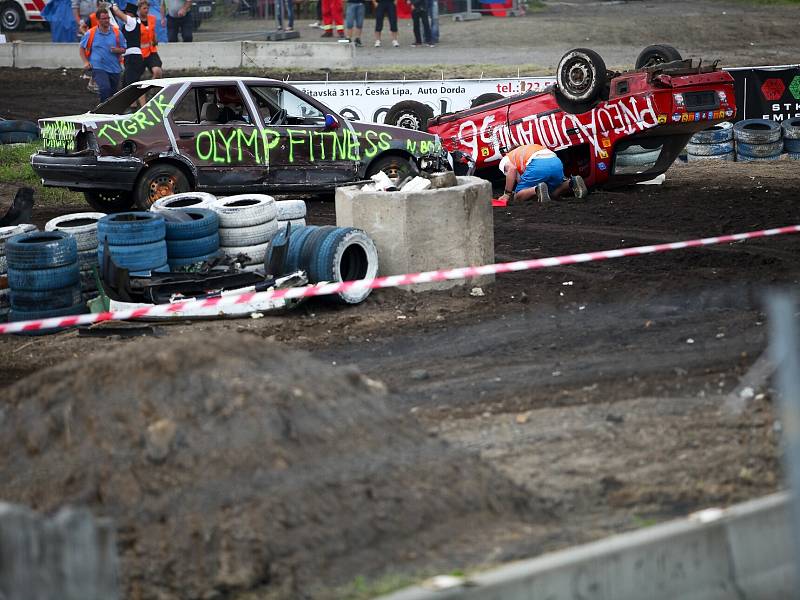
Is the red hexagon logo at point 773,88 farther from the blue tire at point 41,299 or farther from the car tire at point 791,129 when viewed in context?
the blue tire at point 41,299

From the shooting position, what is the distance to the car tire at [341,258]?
9055 millimetres

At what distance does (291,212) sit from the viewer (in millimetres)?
10281

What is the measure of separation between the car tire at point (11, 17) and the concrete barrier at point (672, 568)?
28.9 metres

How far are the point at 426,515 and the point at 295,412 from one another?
77 centimetres

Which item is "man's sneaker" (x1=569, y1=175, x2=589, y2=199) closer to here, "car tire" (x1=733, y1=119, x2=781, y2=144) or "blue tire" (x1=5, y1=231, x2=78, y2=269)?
"car tire" (x1=733, y1=119, x2=781, y2=144)

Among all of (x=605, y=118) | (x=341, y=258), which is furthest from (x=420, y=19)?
(x=341, y=258)

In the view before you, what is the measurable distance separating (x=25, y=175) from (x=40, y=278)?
8039mm

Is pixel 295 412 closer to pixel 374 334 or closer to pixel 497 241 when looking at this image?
pixel 374 334

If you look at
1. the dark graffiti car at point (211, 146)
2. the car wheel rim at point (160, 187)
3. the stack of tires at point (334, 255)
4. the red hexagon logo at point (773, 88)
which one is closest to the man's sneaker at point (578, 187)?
the dark graffiti car at point (211, 146)

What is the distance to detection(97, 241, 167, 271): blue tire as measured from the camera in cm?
885

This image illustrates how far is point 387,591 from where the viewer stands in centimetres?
424

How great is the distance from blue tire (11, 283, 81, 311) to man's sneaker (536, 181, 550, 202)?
6480 mm

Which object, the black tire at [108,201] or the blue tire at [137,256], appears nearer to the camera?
the blue tire at [137,256]

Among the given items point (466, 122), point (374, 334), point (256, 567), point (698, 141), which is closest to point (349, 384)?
point (256, 567)
